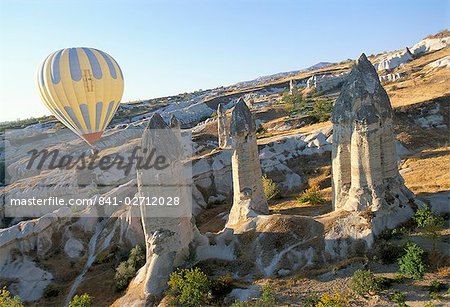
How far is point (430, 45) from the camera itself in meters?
90.0

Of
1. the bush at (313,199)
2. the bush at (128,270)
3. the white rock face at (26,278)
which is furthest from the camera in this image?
the bush at (313,199)

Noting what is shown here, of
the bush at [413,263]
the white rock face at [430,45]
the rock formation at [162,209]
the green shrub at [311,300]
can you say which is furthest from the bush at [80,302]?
the white rock face at [430,45]

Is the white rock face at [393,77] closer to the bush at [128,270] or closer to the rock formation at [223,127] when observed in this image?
the rock formation at [223,127]

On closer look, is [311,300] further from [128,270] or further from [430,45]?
[430,45]

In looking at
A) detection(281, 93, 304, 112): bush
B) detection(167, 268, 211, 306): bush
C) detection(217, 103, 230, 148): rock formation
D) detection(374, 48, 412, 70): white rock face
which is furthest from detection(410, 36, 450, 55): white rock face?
detection(167, 268, 211, 306): bush

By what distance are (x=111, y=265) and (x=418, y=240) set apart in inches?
753

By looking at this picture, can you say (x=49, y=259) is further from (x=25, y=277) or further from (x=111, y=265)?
(x=111, y=265)

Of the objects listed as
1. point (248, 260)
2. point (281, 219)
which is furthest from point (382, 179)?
point (248, 260)

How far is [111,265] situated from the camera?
24.9 m

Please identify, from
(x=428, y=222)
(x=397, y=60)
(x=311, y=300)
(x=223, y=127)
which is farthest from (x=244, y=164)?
(x=397, y=60)

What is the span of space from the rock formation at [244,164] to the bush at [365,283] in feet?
26.1

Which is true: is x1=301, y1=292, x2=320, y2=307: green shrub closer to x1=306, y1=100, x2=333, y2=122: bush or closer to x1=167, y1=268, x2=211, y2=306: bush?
x1=167, y1=268, x2=211, y2=306: bush

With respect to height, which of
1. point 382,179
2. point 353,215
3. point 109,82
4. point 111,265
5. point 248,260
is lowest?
point 111,265

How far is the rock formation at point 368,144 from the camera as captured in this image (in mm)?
18531
